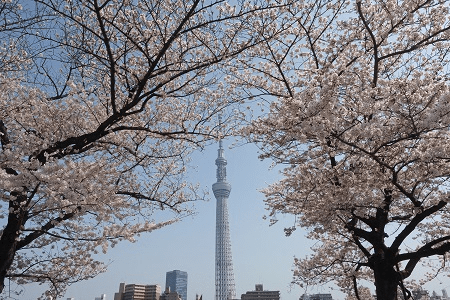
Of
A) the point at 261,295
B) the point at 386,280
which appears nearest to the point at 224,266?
the point at 261,295

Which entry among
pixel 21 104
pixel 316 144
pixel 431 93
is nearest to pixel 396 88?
pixel 431 93

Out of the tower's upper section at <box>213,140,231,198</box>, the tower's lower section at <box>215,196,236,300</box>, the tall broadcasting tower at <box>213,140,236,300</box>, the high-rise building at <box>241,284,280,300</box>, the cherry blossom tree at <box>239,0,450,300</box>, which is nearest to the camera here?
the cherry blossom tree at <box>239,0,450,300</box>

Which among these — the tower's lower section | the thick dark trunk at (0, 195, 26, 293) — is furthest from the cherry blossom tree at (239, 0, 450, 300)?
the tower's lower section

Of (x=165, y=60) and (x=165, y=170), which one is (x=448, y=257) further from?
(x=165, y=60)

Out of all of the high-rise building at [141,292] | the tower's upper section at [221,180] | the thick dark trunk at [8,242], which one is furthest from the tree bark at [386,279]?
the tower's upper section at [221,180]

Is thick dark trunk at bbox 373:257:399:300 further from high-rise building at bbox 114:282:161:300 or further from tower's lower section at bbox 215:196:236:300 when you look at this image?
high-rise building at bbox 114:282:161:300

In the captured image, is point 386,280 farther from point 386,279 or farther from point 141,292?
point 141,292
